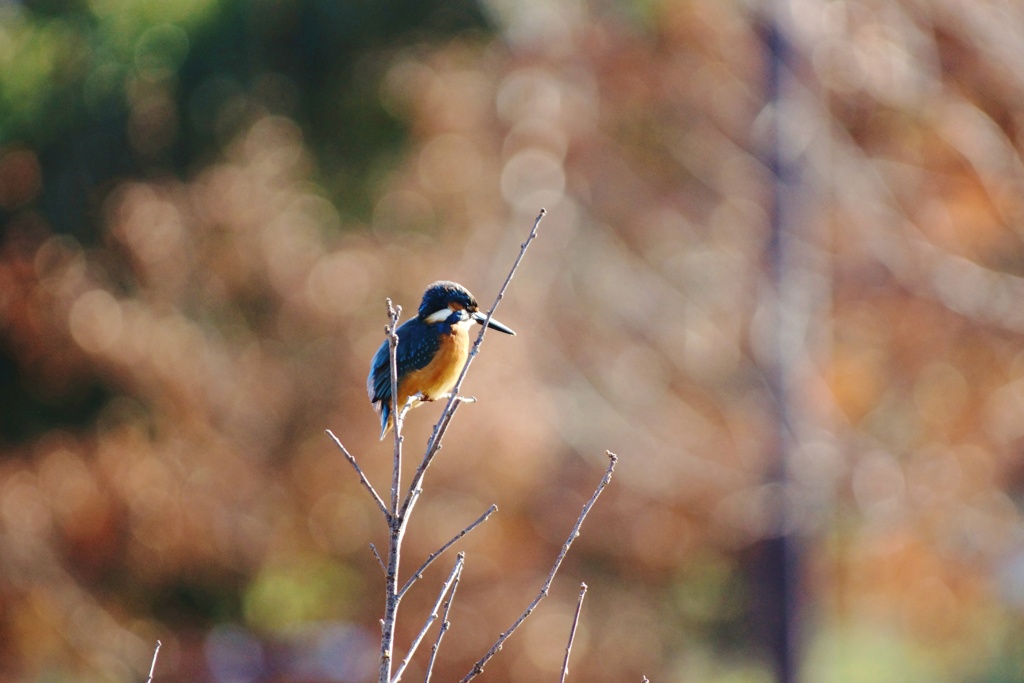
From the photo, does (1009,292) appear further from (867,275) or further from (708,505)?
(708,505)

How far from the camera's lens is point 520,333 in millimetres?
7234

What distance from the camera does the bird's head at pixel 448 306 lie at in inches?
119

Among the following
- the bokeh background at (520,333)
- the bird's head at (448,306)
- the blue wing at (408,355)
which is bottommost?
the bokeh background at (520,333)

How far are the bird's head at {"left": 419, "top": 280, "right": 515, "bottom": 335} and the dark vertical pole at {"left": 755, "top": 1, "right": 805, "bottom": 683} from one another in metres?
4.97

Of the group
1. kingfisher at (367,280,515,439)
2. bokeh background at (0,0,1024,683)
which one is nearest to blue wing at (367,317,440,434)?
kingfisher at (367,280,515,439)

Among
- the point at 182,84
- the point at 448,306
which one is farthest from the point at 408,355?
the point at 182,84

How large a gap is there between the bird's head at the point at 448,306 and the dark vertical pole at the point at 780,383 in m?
4.97

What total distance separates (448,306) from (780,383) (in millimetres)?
5026

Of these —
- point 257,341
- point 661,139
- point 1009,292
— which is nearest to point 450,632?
point 257,341

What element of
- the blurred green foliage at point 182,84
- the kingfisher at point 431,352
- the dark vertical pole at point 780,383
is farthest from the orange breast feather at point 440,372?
the dark vertical pole at point 780,383

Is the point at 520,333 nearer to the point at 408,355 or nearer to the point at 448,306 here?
the point at 408,355

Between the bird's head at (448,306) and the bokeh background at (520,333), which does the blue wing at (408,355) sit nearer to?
the bird's head at (448,306)

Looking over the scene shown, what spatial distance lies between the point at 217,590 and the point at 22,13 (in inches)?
153

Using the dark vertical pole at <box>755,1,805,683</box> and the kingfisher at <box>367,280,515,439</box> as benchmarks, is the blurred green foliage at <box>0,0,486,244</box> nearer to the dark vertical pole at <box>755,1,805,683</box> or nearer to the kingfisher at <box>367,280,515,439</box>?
the dark vertical pole at <box>755,1,805,683</box>
